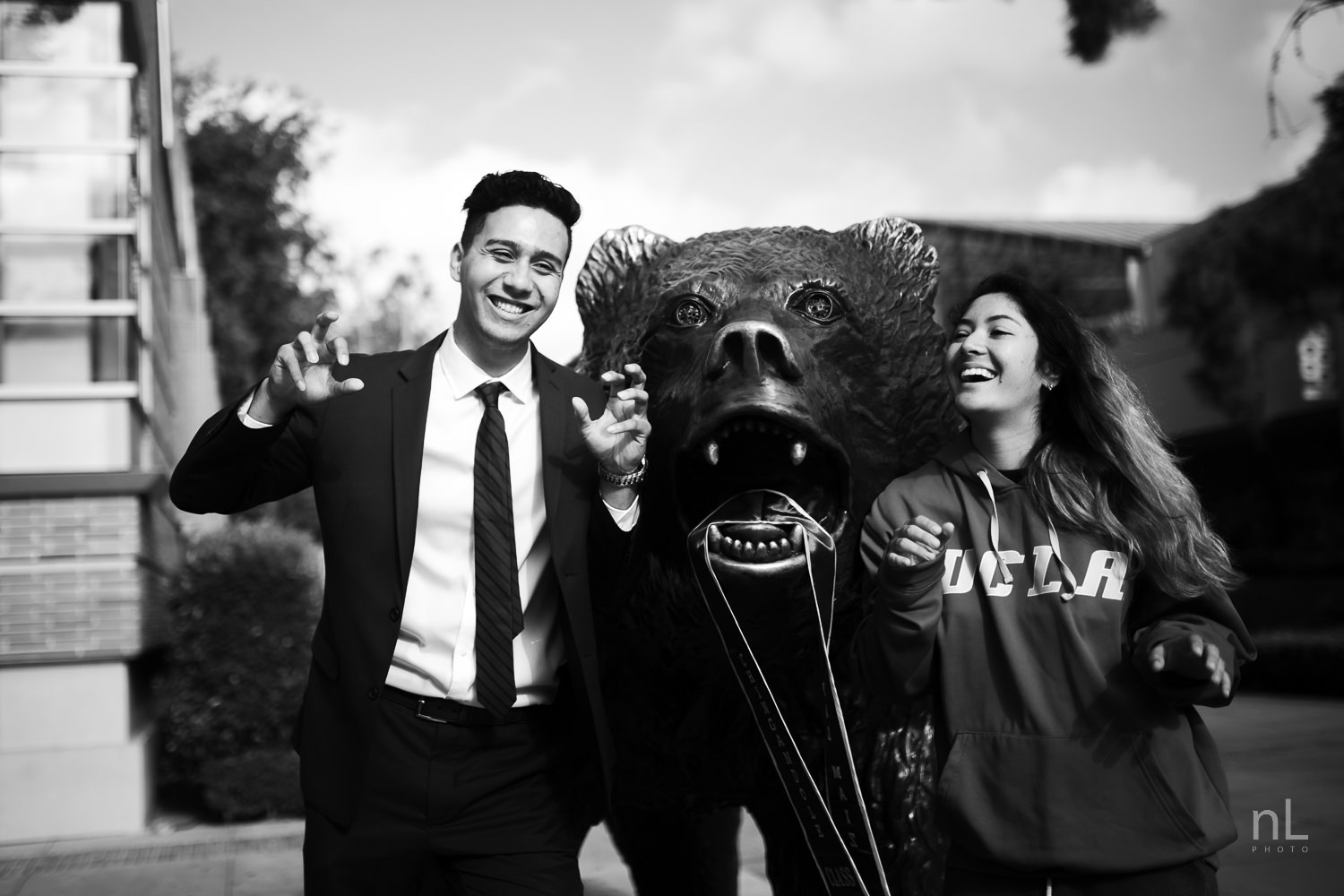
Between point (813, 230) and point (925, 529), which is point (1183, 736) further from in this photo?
Result: point (813, 230)

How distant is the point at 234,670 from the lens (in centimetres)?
738

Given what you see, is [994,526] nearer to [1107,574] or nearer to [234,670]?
[1107,574]

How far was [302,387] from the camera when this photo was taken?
2.13 m

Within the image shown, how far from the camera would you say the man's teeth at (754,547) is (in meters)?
2.06

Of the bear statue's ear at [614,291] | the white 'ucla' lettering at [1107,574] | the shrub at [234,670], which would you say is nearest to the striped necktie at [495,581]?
the bear statue's ear at [614,291]

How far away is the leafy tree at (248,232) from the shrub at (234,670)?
1963cm

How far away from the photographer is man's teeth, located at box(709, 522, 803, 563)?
2.06m

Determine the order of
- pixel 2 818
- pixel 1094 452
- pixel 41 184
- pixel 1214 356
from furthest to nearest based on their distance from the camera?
pixel 1214 356
pixel 41 184
pixel 2 818
pixel 1094 452

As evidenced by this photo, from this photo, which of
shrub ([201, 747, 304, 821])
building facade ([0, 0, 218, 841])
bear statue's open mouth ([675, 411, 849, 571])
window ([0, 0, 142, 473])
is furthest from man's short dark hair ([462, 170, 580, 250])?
shrub ([201, 747, 304, 821])

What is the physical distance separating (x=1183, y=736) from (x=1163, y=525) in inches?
13.3

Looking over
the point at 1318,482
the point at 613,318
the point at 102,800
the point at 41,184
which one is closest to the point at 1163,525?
the point at 613,318

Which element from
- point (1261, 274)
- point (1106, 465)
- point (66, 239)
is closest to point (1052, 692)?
point (1106, 465)

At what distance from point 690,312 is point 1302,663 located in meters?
11.1

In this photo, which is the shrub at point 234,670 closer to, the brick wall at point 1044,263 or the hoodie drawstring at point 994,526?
the hoodie drawstring at point 994,526
